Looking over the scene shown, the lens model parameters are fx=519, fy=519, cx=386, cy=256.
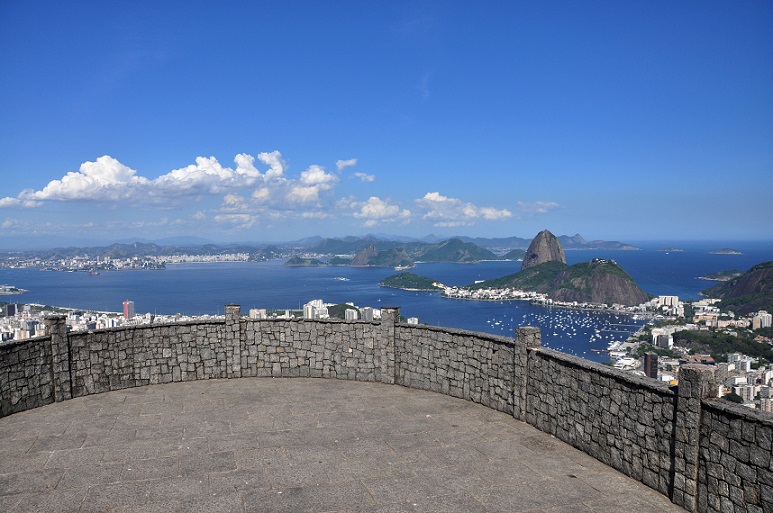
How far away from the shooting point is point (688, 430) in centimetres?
554

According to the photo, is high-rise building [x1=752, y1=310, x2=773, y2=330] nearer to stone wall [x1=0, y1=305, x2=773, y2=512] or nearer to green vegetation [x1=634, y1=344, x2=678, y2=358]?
green vegetation [x1=634, y1=344, x2=678, y2=358]

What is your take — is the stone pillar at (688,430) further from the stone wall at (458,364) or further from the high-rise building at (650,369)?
the high-rise building at (650,369)

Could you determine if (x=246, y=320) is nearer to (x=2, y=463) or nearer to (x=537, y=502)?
(x=2, y=463)

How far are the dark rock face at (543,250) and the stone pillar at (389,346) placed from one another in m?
150

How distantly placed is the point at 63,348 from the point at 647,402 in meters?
9.89

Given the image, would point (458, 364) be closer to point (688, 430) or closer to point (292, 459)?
point (292, 459)

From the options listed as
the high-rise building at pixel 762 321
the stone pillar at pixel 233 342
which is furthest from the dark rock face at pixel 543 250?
the stone pillar at pixel 233 342

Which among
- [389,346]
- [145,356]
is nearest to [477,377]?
[389,346]

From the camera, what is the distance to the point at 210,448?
7.39m

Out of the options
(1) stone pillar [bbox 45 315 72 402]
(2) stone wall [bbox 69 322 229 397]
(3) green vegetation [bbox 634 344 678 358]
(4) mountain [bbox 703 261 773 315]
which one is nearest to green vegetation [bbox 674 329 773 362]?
(3) green vegetation [bbox 634 344 678 358]

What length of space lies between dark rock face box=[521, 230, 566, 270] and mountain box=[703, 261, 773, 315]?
75.8 meters

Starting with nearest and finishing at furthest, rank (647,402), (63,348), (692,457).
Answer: (692,457), (647,402), (63,348)

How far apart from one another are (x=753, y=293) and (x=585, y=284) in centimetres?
3740

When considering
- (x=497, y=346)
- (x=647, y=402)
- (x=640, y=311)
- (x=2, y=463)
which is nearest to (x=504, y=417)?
(x=497, y=346)
